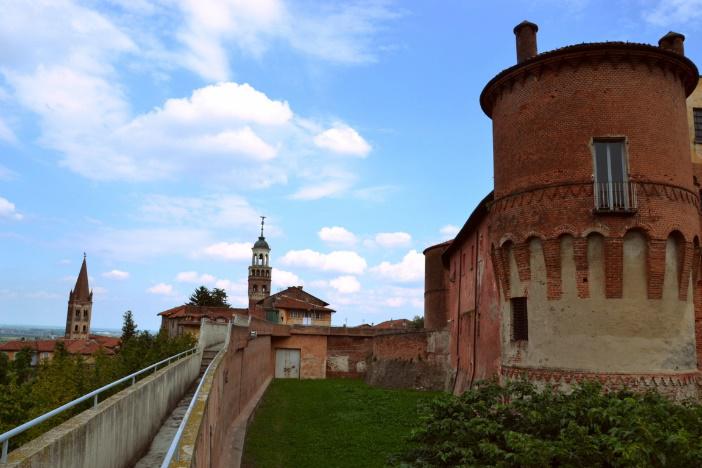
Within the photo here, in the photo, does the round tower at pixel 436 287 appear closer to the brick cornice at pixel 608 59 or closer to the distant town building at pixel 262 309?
the distant town building at pixel 262 309

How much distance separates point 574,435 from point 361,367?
36578 mm

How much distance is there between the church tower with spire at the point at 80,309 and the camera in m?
113

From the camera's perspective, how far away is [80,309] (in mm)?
113000

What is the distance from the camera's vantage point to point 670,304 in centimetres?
1341

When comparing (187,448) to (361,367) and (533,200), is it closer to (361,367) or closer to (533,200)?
(533,200)

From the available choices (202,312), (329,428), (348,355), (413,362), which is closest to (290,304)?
(202,312)

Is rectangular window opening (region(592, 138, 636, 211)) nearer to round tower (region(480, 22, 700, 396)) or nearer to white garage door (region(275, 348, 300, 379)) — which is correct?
round tower (region(480, 22, 700, 396))

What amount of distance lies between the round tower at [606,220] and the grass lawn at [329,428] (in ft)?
14.6

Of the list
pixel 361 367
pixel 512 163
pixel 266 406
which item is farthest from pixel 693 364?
pixel 361 367

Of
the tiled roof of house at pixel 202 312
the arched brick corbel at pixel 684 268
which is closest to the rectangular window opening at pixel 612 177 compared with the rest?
the arched brick corbel at pixel 684 268

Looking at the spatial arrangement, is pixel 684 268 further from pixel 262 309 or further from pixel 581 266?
pixel 262 309

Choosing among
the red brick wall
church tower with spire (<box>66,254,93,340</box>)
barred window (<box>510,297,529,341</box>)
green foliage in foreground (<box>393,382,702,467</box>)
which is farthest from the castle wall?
church tower with spire (<box>66,254,93,340</box>)

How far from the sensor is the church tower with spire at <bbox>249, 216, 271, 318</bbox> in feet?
254

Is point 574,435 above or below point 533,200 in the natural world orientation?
below
